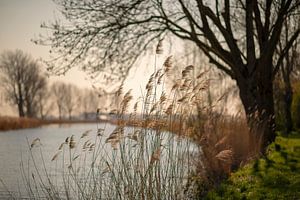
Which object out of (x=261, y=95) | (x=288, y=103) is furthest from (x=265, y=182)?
(x=288, y=103)

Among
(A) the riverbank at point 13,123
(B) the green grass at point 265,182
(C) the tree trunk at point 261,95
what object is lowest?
(B) the green grass at point 265,182

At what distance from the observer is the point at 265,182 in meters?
8.22

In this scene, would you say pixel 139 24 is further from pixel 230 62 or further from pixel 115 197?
pixel 115 197

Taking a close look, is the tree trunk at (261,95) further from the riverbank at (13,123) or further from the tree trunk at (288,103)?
the riverbank at (13,123)

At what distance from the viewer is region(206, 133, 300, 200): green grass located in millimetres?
7250

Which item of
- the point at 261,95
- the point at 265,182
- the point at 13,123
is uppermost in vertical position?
the point at 261,95

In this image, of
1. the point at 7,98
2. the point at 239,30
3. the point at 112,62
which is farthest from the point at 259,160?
the point at 7,98

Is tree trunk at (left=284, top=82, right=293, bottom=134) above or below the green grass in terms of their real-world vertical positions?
above

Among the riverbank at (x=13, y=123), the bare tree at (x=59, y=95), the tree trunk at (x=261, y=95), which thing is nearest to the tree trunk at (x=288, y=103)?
the tree trunk at (x=261, y=95)

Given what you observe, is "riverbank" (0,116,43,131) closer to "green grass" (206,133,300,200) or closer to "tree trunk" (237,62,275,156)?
"tree trunk" (237,62,275,156)

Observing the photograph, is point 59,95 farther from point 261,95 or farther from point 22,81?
point 261,95

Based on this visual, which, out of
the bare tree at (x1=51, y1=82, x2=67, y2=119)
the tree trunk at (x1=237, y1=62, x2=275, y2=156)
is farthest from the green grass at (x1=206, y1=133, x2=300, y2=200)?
the bare tree at (x1=51, y1=82, x2=67, y2=119)

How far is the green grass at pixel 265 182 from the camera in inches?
285

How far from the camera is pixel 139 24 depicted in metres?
13.6
